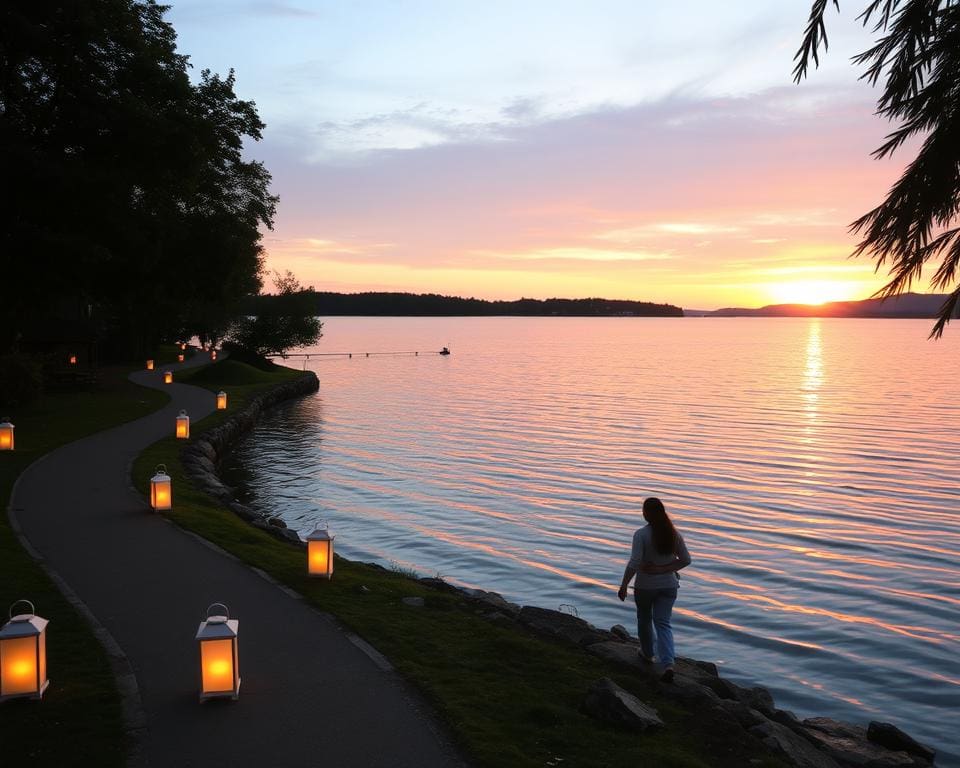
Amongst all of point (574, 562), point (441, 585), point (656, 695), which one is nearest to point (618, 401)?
point (574, 562)

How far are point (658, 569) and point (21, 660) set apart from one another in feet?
23.1

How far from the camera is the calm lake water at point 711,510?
14523 millimetres

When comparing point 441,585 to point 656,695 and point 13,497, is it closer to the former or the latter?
point 656,695

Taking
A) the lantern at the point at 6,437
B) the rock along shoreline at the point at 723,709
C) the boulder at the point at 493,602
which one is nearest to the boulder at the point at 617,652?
the rock along shoreline at the point at 723,709

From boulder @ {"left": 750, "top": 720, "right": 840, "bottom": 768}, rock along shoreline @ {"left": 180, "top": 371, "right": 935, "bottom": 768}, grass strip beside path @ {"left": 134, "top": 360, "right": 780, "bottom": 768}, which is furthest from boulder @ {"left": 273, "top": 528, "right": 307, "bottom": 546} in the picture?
boulder @ {"left": 750, "top": 720, "right": 840, "bottom": 768}

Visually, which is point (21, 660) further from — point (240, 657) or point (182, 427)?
point (182, 427)

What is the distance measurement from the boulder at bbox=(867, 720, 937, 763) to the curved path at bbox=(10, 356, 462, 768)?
6.55m

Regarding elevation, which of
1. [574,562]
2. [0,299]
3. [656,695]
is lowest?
[574,562]

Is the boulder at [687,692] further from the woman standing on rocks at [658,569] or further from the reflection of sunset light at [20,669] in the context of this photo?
the reflection of sunset light at [20,669]

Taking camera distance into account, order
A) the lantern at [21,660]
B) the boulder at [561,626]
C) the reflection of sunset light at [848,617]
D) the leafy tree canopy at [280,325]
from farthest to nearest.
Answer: the leafy tree canopy at [280,325]
the reflection of sunset light at [848,617]
the boulder at [561,626]
the lantern at [21,660]

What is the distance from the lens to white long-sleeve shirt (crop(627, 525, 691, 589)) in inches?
389

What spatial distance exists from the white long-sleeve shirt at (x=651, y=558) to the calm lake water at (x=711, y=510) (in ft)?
14.6

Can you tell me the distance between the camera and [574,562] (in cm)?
1953

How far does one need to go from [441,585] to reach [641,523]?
32.2 feet
